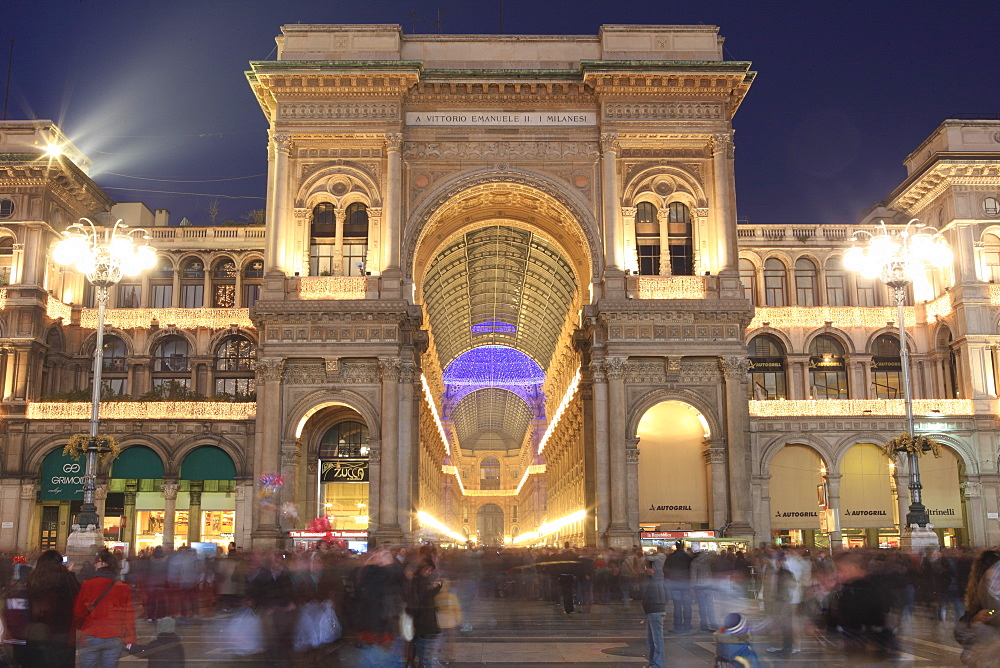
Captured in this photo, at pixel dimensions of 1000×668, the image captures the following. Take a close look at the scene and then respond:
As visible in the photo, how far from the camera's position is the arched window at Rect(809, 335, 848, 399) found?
164 feet

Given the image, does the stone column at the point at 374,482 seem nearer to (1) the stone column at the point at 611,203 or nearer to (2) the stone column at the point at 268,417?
(2) the stone column at the point at 268,417

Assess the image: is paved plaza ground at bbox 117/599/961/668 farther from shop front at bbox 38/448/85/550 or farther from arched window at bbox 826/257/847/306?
arched window at bbox 826/257/847/306

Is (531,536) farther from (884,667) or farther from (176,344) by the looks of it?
(884,667)

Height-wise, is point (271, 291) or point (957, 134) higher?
point (957, 134)

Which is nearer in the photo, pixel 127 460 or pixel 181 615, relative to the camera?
pixel 181 615

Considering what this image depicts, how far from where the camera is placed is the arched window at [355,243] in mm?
43906

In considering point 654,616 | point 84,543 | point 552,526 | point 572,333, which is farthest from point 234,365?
point 654,616

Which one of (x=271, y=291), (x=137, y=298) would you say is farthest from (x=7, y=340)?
(x=271, y=291)

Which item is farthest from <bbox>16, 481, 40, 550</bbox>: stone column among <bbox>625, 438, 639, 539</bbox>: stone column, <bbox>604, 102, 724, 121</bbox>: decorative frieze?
<bbox>604, 102, 724, 121</bbox>: decorative frieze

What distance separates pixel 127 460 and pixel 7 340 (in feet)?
25.1

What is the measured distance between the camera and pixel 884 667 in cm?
1235

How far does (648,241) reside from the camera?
145 feet

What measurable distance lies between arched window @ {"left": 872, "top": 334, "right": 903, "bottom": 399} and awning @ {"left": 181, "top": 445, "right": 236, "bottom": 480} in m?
31.3

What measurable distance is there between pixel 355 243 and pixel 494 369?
5125cm
